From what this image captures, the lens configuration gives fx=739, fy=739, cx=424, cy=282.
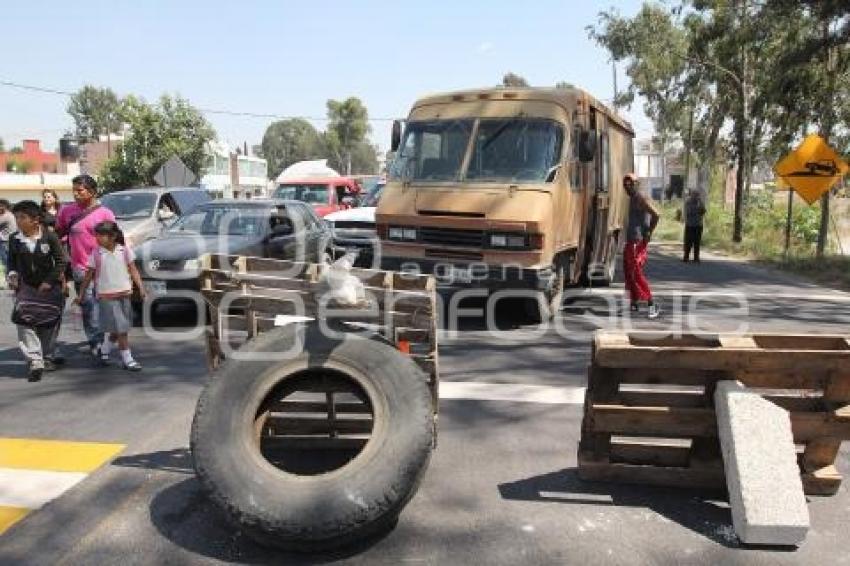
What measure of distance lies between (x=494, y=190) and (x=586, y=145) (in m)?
1.40

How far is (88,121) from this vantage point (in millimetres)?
119438

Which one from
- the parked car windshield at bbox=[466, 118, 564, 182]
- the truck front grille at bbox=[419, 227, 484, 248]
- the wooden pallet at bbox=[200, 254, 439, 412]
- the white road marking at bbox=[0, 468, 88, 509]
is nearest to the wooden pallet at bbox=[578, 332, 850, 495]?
the wooden pallet at bbox=[200, 254, 439, 412]

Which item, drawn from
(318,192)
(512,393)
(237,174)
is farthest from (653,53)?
(237,174)

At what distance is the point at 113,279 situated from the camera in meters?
6.76

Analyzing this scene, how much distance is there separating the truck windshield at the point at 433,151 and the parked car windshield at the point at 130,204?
681 centimetres

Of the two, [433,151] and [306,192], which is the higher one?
[433,151]

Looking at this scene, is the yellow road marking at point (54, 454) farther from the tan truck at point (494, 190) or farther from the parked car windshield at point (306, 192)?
the parked car windshield at point (306, 192)

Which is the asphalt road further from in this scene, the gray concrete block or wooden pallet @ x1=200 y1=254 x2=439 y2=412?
wooden pallet @ x1=200 y1=254 x2=439 y2=412

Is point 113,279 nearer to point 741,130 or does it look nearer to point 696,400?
point 696,400

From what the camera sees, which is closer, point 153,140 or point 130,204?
point 130,204

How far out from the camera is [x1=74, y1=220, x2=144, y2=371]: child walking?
6.74 m

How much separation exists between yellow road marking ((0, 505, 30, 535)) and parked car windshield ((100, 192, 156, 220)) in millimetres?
10945

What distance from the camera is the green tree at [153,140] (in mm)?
41656

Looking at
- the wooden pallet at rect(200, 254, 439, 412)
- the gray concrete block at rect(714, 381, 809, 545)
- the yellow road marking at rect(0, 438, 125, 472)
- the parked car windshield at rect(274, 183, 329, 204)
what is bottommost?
the yellow road marking at rect(0, 438, 125, 472)
